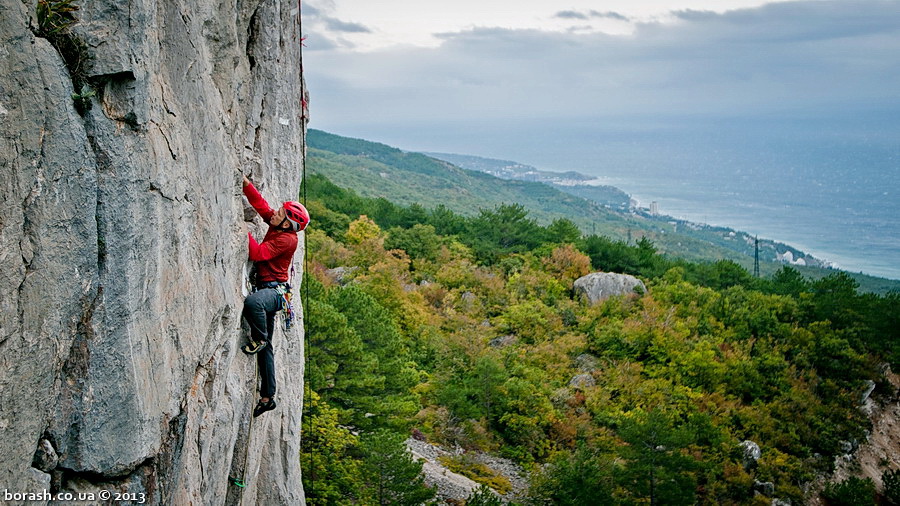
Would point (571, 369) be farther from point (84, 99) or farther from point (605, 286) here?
point (84, 99)

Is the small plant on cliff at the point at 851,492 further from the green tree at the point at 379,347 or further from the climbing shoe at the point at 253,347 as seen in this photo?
the climbing shoe at the point at 253,347

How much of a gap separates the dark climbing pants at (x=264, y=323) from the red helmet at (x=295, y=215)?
77 cm

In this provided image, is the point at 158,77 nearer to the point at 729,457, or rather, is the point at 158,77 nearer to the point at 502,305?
the point at 729,457

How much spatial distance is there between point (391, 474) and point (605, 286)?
25.2m

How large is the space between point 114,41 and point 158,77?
1.81 ft

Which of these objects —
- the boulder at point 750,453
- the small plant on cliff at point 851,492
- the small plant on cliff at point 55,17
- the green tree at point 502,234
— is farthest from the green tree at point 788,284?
the small plant on cliff at point 55,17

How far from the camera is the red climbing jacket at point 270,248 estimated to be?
286 inches

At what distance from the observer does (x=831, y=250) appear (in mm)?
176125

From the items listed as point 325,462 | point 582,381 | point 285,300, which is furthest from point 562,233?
point 285,300

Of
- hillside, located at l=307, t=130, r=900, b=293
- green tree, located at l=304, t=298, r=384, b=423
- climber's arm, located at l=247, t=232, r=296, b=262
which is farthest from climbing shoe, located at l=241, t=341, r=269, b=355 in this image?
hillside, located at l=307, t=130, r=900, b=293

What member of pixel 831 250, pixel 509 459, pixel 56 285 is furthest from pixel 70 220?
pixel 831 250

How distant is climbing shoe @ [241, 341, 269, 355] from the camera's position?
7.09m

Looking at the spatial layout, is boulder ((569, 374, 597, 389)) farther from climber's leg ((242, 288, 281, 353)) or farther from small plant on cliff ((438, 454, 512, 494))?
climber's leg ((242, 288, 281, 353))

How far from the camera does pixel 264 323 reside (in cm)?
721
